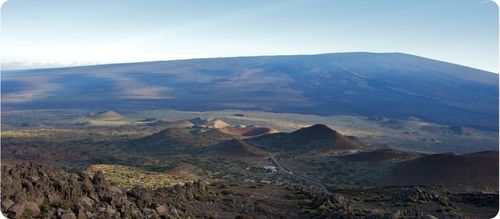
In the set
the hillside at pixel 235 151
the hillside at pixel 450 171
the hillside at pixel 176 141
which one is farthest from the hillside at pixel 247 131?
the hillside at pixel 450 171

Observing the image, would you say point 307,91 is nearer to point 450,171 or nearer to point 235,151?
point 235,151

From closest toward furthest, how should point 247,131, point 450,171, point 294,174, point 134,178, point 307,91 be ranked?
point 134,178
point 450,171
point 294,174
point 247,131
point 307,91

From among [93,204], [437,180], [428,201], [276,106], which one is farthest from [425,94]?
[93,204]

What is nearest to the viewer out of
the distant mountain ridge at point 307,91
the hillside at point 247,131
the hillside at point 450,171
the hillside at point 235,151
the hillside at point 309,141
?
the hillside at point 450,171

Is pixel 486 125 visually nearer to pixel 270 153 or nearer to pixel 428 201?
pixel 270 153

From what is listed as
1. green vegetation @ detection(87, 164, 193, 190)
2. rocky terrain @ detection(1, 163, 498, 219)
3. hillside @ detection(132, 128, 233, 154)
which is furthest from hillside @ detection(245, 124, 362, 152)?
rocky terrain @ detection(1, 163, 498, 219)

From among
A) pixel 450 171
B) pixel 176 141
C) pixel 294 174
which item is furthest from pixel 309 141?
pixel 450 171

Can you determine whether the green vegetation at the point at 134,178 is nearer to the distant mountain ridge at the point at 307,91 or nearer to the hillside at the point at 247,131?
the hillside at the point at 247,131
